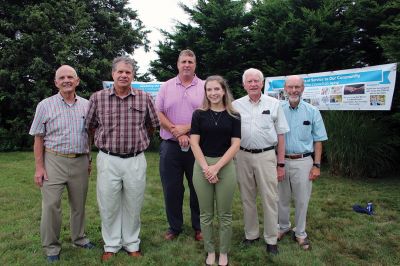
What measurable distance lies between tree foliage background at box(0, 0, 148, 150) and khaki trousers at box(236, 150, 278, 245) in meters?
9.42

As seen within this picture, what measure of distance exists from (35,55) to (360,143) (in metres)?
10.1

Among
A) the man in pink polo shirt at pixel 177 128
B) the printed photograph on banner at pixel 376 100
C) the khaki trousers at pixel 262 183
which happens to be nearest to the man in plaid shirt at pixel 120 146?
the man in pink polo shirt at pixel 177 128

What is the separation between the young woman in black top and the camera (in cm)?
350

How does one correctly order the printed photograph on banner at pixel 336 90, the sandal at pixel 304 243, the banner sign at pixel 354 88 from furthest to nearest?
the printed photograph on banner at pixel 336 90, the banner sign at pixel 354 88, the sandal at pixel 304 243

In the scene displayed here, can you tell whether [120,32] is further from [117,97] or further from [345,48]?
[117,97]

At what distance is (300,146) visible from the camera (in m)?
4.09

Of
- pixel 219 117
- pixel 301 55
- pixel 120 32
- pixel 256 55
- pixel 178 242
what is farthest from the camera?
pixel 120 32

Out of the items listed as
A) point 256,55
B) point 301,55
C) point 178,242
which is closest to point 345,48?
point 301,55

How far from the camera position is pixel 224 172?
3533 mm

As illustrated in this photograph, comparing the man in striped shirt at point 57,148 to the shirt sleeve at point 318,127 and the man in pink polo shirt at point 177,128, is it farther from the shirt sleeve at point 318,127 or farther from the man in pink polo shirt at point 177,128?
the shirt sleeve at point 318,127

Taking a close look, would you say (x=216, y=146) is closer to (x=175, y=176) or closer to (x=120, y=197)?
(x=175, y=176)

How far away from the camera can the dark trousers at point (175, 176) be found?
4.28 m

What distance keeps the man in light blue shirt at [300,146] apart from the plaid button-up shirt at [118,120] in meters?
1.56

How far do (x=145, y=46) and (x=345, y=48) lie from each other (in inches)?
332
